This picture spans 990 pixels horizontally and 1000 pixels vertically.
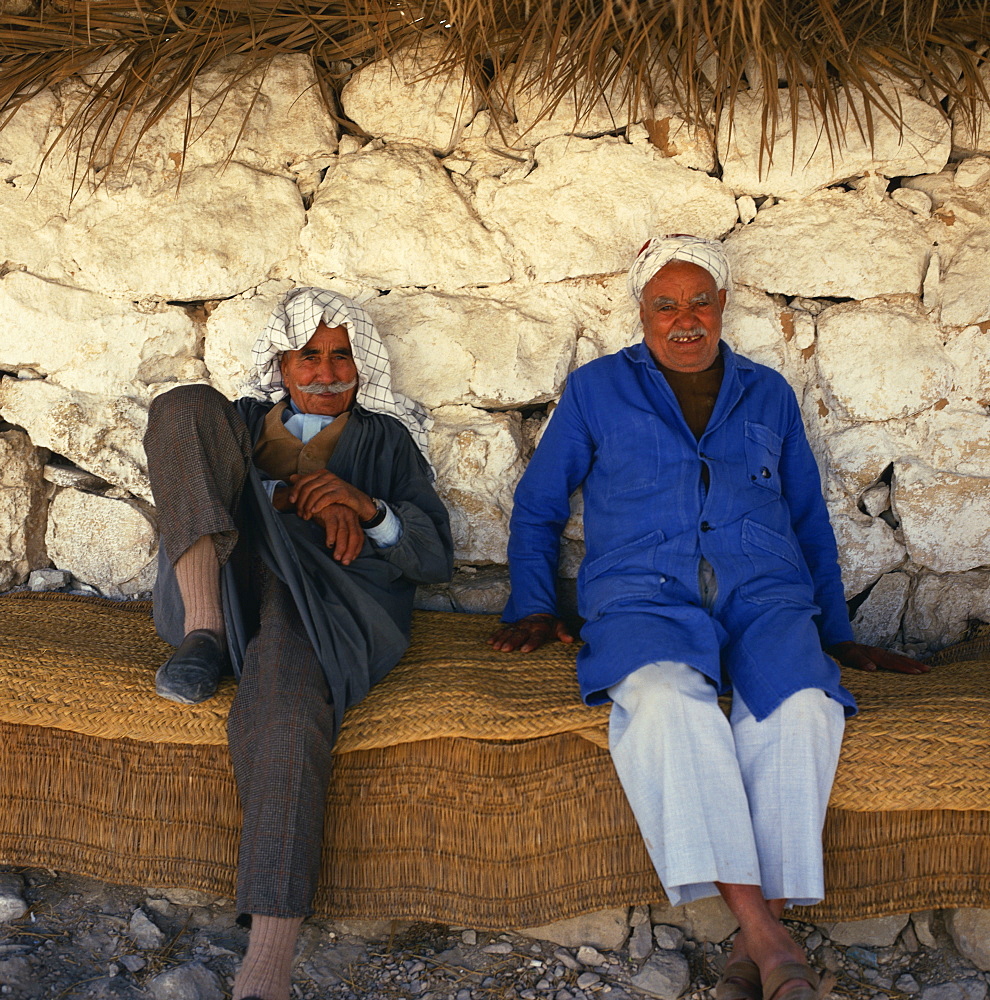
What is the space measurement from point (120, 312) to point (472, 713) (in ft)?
6.15

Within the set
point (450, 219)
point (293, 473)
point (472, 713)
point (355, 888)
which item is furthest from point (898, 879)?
point (450, 219)

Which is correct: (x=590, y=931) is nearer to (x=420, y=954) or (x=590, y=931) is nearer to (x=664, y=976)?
(x=664, y=976)

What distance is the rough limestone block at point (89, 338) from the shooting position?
10.1ft

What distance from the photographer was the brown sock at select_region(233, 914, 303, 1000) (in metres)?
1.77

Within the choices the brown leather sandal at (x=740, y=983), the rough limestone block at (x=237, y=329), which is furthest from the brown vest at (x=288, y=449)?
the brown leather sandal at (x=740, y=983)

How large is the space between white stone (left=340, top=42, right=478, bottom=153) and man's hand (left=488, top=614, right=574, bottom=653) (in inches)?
61.2

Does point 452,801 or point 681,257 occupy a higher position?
point 681,257

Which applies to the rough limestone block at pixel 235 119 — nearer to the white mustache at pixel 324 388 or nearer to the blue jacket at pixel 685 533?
the white mustache at pixel 324 388

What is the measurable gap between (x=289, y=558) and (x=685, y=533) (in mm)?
994

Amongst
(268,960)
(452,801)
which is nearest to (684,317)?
(452,801)

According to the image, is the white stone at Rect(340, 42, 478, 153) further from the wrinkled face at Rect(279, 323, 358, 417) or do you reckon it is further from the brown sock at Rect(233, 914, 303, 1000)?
the brown sock at Rect(233, 914, 303, 1000)

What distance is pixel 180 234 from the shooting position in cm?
306

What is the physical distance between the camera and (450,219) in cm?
309

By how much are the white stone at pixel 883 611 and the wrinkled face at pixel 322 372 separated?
176 centimetres
